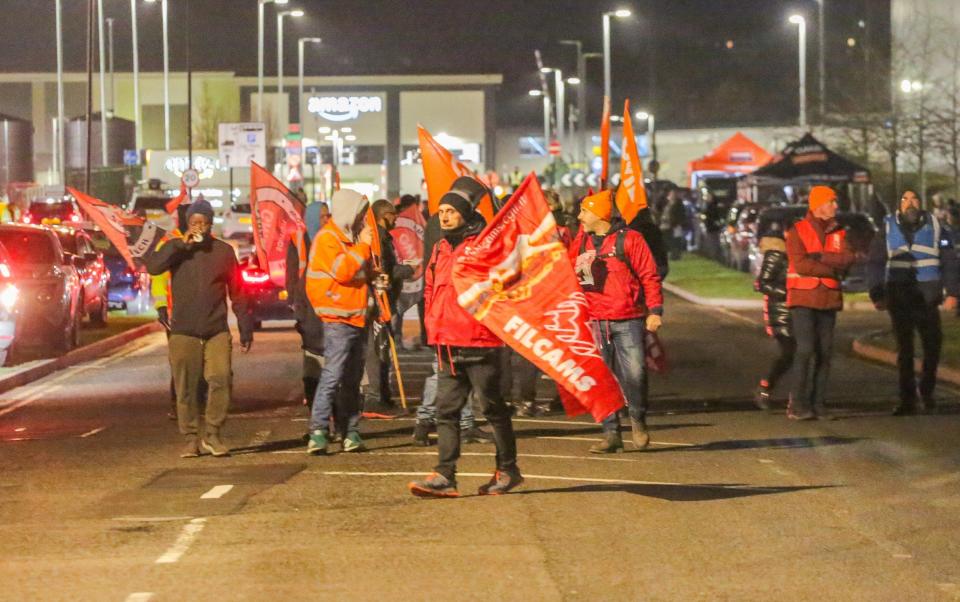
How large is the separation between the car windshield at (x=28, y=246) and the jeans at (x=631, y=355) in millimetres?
11898

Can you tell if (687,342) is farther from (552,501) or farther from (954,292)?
(552,501)

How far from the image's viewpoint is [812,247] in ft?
46.0

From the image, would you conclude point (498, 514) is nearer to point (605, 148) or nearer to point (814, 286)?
point (814, 286)

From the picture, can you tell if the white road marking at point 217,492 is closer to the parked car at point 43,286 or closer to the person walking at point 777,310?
the person walking at point 777,310

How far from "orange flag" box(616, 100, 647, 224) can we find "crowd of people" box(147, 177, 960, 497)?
482 mm

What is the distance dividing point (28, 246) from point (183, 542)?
14.9 m

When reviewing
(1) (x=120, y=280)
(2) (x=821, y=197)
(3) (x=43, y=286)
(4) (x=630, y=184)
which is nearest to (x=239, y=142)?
(1) (x=120, y=280)

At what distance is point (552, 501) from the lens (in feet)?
32.3

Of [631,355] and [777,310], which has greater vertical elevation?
[777,310]

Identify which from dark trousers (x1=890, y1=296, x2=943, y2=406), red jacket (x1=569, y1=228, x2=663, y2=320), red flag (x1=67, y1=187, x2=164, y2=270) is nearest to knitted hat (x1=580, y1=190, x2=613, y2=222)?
red jacket (x1=569, y1=228, x2=663, y2=320)

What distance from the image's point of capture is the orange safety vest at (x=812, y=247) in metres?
13.9

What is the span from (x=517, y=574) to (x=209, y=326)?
15.8 ft

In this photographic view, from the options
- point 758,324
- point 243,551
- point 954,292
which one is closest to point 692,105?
point 758,324

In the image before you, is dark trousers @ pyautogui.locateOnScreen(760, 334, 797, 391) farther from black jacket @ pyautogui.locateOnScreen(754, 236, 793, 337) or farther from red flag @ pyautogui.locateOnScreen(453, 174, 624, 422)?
red flag @ pyautogui.locateOnScreen(453, 174, 624, 422)
